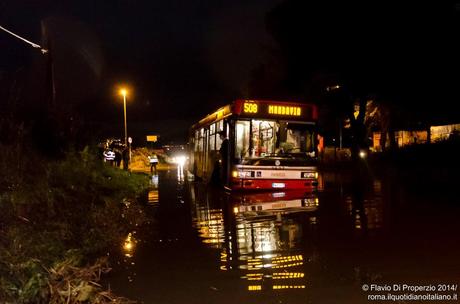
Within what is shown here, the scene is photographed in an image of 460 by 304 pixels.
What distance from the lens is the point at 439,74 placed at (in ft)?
105

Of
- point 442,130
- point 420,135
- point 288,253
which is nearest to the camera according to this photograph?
point 288,253

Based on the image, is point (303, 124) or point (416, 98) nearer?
point (303, 124)

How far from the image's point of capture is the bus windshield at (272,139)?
17.3 m

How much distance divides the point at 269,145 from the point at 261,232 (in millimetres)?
6871

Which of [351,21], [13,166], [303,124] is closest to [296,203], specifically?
[303,124]

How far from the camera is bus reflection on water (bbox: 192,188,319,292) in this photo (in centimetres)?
730

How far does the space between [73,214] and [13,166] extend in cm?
143

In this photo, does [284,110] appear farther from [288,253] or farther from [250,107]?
[288,253]

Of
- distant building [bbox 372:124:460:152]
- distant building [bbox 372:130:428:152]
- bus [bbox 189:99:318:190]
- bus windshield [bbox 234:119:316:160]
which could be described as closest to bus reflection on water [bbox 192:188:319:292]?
bus [bbox 189:99:318:190]

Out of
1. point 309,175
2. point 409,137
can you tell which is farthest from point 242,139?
point 409,137

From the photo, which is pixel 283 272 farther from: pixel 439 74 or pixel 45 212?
pixel 439 74

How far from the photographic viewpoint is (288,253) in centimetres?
869

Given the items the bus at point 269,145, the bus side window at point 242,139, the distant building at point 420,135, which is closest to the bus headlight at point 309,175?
the bus at point 269,145

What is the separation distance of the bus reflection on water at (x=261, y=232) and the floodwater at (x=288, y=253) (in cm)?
2
